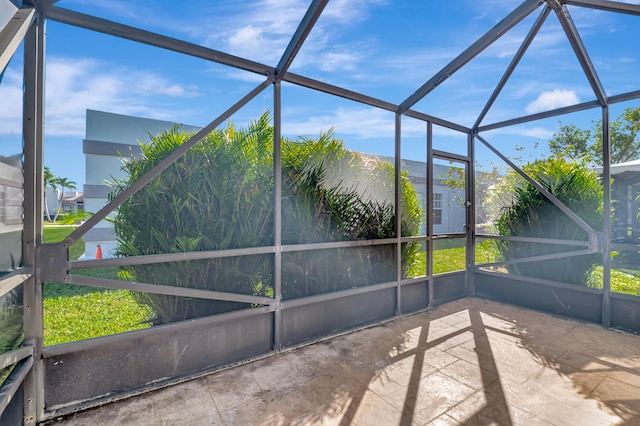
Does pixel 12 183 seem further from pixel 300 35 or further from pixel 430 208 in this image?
pixel 430 208

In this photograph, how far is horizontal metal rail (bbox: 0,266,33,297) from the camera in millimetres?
1406

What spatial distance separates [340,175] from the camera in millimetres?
3352

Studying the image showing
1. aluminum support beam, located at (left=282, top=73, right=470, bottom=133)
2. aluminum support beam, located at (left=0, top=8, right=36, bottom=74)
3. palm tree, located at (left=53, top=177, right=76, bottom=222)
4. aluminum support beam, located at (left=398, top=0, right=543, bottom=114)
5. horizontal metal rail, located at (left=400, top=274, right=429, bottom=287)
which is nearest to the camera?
aluminum support beam, located at (left=0, top=8, right=36, bottom=74)

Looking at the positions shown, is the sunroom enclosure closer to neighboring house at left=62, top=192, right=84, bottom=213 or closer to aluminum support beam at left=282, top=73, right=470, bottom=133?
aluminum support beam at left=282, top=73, right=470, bottom=133

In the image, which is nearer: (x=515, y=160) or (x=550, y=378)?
(x=550, y=378)

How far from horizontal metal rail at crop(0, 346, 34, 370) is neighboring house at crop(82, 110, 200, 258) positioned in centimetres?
67

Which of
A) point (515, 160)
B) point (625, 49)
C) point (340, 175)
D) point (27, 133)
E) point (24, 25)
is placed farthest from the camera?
point (515, 160)

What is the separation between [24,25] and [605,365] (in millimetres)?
4506

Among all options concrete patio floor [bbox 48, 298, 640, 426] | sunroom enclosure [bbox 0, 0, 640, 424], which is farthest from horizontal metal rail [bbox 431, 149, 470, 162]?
concrete patio floor [bbox 48, 298, 640, 426]

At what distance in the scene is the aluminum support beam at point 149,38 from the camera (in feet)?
6.55

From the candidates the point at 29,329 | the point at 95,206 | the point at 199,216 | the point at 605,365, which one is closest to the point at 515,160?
the point at 605,365

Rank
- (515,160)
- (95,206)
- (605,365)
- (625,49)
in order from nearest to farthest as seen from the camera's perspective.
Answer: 1. (95,206)
2. (605,365)
3. (625,49)
4. (515,160)

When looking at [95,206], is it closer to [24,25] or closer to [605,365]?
[24,25]

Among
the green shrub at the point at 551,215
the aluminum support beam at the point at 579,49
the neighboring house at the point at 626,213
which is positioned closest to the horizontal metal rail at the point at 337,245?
the green shrub at the point at 551,215
